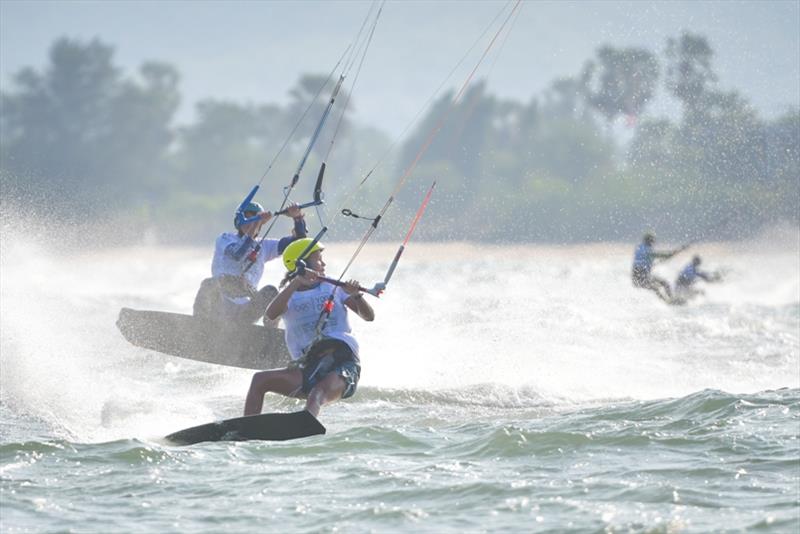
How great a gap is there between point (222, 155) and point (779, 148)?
63.3 metres

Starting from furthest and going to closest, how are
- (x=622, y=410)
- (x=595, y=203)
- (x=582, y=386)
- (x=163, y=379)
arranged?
(x=595, y=203), (x=163, y=379), (x=582, y=386), (x=622, y=410)

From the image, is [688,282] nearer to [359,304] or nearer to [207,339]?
[207,339]

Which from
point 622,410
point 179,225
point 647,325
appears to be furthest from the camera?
point 179,225

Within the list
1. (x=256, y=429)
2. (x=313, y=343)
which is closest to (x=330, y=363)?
(x=313, y=343)

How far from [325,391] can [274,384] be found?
1.27 feet

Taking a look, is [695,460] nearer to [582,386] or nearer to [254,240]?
[582,386]

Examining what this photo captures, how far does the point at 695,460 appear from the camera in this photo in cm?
870

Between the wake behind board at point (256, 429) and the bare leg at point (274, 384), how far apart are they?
42 centimetres

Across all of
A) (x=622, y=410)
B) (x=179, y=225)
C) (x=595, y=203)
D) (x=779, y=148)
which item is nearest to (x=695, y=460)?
(x=622, y=410)

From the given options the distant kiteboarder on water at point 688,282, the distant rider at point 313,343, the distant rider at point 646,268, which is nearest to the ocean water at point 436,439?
the distant rider at point 313,343

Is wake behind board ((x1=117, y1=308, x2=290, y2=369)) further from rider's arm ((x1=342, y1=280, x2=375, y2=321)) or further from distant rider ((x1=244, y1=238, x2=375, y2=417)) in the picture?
rider's arm ((x1=342, y1=280, x2=375, y2=321))

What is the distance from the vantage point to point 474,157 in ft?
336

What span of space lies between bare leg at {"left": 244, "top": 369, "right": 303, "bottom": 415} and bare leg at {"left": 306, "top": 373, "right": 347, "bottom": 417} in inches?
6.7

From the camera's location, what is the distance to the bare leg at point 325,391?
988cm
